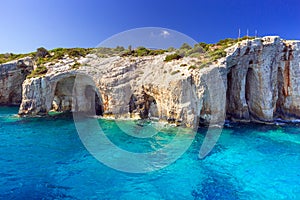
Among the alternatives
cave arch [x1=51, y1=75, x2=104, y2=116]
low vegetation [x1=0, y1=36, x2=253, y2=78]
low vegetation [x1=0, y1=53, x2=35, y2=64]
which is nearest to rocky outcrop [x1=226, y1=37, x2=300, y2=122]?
low vegetation [x1=0, y1=36, x2=253, y2=78]

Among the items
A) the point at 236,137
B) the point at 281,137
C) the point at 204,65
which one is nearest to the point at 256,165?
the point at 236,137

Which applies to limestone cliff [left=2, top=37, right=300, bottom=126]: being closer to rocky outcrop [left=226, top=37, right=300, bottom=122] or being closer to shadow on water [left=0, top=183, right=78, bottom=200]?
rocky outcrop [left=226, top=37, right=300, bottom=122]

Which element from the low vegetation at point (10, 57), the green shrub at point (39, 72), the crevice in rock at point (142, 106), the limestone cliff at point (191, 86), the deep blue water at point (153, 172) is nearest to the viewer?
the deep blue water at point (153, 172)

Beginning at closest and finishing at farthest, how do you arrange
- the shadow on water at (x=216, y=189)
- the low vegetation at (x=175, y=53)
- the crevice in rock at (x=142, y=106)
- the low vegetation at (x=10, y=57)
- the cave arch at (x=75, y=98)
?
the shadow on water at (x=216, y=189), the low vegetation at (x=175, y=53), the crevice in rock at (x=142, y=106), the cave arch at (x=75, y=98), the low vegetation at (x=10, y=57)

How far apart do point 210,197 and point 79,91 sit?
72.4 ft

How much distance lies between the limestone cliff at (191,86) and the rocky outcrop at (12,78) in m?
10.8

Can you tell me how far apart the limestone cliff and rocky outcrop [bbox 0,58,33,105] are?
10761 millimetres

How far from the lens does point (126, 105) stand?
23266 millimetres

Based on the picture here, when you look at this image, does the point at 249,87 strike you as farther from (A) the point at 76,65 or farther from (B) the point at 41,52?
(B) the point at 41,52

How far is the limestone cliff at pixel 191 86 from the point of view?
19.2m

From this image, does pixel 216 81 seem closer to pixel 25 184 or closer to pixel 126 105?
pixel 126 105

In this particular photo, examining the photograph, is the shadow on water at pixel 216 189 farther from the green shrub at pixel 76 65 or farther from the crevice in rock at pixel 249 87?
the green shrub at pixel 76 65

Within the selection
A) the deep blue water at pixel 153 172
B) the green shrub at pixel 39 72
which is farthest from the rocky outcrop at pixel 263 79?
the green shrub at pixel 39 72

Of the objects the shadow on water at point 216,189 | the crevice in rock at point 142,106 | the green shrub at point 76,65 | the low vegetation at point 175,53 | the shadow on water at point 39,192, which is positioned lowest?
the shadow on water at point 216,189
